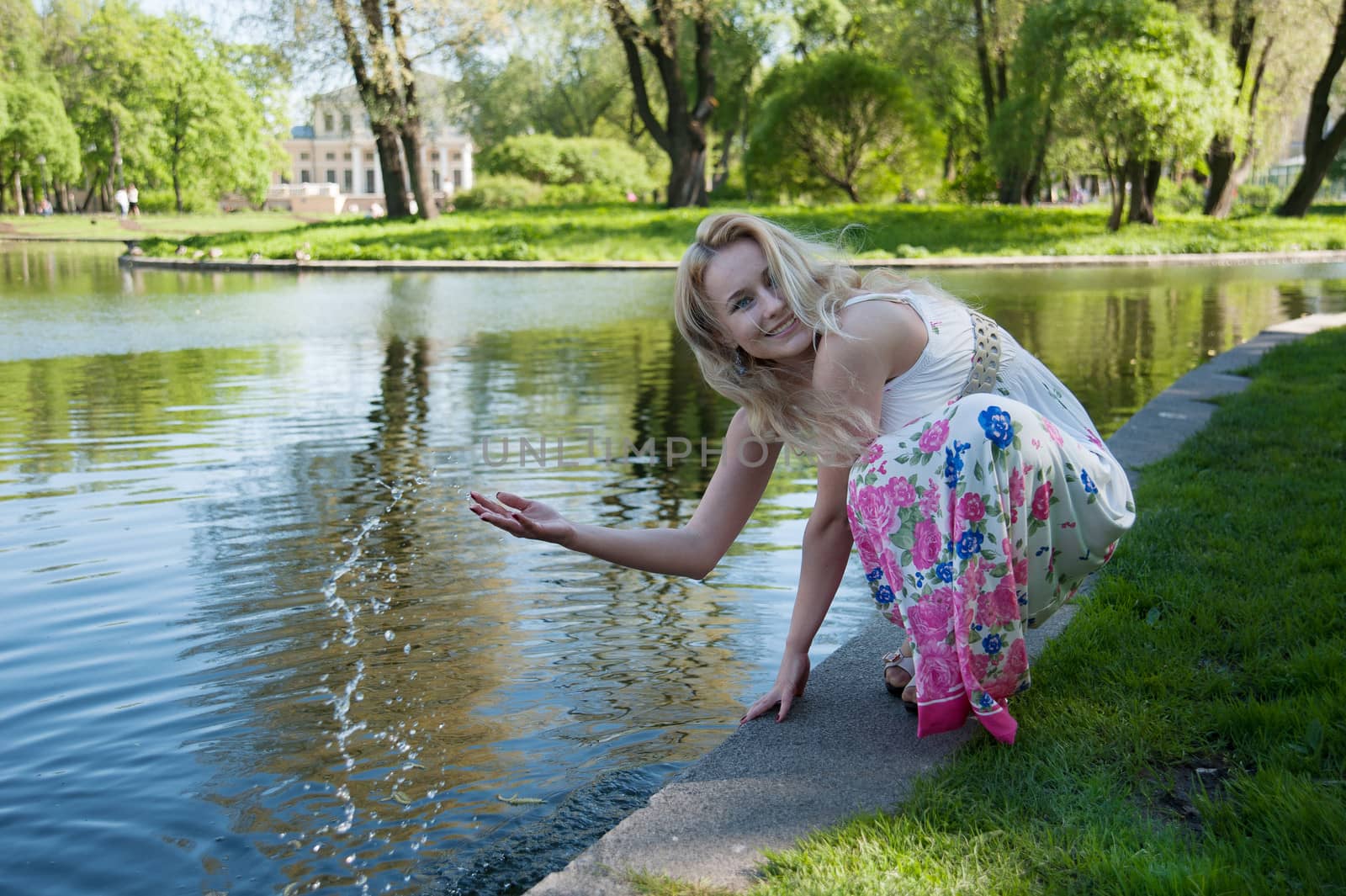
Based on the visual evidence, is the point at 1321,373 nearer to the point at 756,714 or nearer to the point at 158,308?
the point at 756,714

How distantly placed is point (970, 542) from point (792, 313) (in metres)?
0.63

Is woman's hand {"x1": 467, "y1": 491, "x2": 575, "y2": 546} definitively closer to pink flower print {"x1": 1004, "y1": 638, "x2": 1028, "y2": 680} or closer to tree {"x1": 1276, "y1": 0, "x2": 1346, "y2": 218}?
pink flower print {"x1": 1004, "y1": 638, "x2": 1028, "y2": 680}

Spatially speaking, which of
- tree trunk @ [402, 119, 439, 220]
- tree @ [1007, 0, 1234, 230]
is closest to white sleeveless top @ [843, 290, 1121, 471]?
tree @ [1007, 0, 1234, 230]

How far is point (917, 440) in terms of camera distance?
258cm

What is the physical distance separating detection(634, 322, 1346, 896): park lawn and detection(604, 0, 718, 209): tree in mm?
25410

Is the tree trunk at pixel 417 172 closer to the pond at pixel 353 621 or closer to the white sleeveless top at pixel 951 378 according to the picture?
the pond at pixel 353 621

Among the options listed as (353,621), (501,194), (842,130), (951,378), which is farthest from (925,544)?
(501,194)

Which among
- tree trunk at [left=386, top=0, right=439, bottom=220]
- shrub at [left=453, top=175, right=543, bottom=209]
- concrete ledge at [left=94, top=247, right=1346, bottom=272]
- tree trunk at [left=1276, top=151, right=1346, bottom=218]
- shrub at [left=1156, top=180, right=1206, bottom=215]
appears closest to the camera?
concrete ledge at [left=94, top=247, right=1346, bottom=272]

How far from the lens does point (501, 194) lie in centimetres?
4075

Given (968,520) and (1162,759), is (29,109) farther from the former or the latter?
(1162,759)

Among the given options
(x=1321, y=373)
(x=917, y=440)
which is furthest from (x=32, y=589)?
(x=1321, y=373)

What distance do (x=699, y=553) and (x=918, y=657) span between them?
0.59 metres

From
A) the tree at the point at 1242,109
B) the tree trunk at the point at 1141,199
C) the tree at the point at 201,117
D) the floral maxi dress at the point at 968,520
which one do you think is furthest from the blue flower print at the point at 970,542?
the tree at the point at 201,117

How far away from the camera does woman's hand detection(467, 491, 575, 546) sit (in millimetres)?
2477
